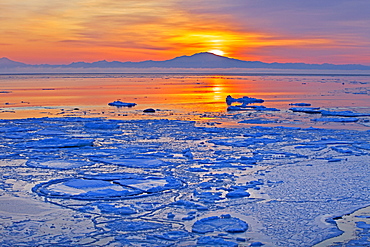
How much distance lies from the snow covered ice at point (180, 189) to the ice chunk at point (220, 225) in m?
0.01

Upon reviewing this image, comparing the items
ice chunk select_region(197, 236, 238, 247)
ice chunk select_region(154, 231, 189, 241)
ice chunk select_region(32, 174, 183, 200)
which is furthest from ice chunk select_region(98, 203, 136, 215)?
ice chunk select_region(197, 236, 238, 247)

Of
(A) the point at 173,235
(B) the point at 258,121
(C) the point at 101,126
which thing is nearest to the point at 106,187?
(A) the point at 173,235

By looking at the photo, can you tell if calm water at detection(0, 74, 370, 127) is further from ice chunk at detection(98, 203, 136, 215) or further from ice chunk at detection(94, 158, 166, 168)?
ice chunk at detection(98, 203, 136, 215)

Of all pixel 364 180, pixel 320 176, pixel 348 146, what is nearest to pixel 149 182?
pixel 320 176

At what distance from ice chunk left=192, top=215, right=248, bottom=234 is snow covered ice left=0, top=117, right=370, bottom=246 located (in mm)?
11

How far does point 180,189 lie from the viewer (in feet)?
21.3

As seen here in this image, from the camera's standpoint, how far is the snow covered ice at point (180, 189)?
4781 mm

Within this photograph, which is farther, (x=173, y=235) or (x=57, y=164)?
(x=57, y=164)

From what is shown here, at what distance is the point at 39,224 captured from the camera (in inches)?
197

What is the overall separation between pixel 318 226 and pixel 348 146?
572 cm

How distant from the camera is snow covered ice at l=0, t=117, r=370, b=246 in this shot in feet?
15.7

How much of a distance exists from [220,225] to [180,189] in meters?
1.58

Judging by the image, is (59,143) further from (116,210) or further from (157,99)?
(157,99)

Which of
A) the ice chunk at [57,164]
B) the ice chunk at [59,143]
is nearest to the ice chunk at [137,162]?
the ice chunk at [57,164]
